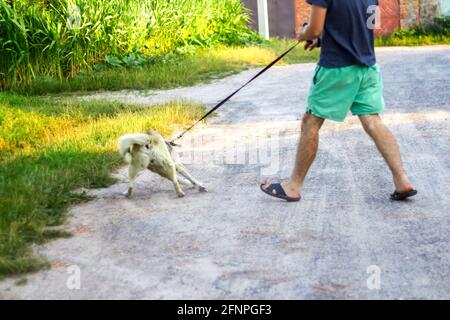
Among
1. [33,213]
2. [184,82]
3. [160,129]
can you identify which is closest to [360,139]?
[160,129]

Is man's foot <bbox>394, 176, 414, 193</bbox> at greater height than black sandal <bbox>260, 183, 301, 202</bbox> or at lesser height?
greater

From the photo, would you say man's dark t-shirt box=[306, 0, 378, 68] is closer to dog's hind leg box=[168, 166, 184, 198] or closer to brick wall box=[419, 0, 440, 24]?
dog's hind leg box=[168, 166, 184, 198]

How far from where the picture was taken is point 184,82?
41.7 feet

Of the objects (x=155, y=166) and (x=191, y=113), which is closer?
(x=155, y=166)

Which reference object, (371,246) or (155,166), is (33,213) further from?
(371,246)

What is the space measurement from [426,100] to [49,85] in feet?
18.5

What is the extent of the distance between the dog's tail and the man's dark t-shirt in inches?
58.3

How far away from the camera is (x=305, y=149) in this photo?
5.86 m

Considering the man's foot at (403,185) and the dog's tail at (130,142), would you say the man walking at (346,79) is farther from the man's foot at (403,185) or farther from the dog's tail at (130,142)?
the dog's tail at (130,142)

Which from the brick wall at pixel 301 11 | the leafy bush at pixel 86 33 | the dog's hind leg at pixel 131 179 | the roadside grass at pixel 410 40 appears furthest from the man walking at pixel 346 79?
the brick wall at pixel 301 11

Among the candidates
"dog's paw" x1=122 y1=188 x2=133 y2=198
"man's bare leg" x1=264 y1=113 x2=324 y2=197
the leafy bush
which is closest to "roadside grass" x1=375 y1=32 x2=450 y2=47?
the leafy bush

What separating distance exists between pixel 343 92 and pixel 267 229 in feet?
3.87

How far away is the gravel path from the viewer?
440cm
